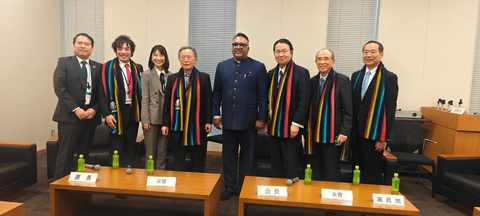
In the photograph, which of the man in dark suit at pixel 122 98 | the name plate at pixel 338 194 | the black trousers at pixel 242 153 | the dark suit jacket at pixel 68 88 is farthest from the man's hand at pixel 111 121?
the name plate at pixel 338 194

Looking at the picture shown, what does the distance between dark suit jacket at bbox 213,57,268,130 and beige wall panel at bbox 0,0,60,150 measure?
134 inches

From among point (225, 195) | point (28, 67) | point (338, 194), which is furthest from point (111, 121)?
point (28, 67)

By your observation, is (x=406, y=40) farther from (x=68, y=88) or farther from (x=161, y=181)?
(x=68, y=88)

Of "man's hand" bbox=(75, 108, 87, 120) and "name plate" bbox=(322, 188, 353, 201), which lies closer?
"name plate" bbox=(322, 188, 353, 201)

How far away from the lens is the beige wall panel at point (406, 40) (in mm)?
4258

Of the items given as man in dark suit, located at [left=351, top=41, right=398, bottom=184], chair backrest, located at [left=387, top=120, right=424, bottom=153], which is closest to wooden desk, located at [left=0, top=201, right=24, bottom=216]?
man in dark suit, located at [left=351, top=41, right=398, bottom=184]

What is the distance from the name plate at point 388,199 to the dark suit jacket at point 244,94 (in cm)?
121

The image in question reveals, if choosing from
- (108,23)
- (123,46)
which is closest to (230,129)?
(123,46)

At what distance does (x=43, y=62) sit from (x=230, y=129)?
12.4ft

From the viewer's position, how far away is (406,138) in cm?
380

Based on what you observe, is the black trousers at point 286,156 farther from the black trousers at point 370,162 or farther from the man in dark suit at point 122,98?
the man in dark suit at point 122,98

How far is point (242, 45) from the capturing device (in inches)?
107

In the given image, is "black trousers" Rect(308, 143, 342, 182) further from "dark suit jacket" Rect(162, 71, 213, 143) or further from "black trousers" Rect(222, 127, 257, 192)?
"dark suit jacket" Rect(162, 71, 213, 143)

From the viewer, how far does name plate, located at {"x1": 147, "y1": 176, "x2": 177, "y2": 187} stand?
212 cm
